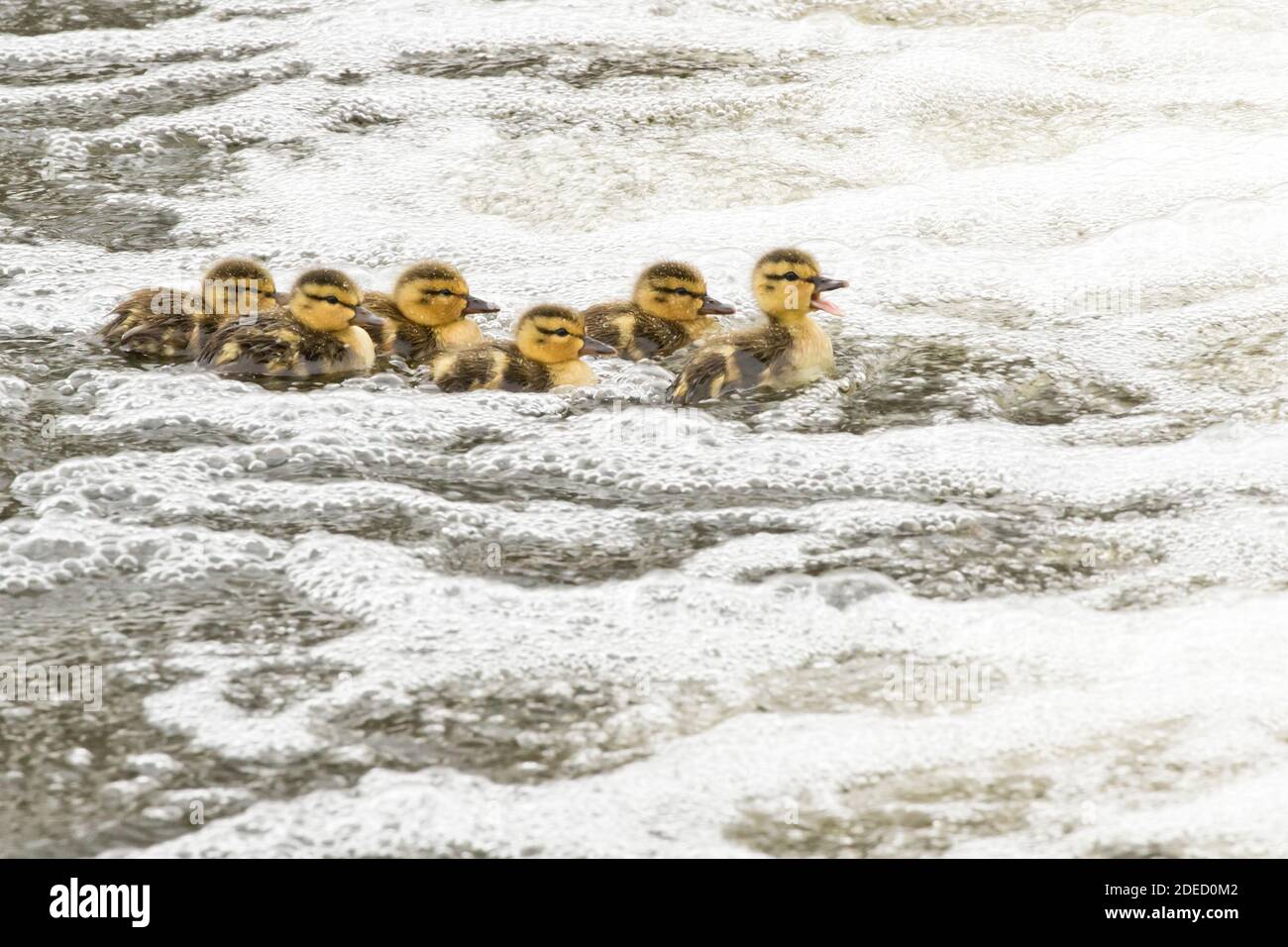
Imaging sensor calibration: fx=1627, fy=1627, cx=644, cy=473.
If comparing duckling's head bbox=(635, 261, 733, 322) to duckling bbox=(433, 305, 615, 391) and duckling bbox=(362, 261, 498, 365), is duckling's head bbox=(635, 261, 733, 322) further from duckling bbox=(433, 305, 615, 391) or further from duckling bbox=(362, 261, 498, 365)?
duckling bbox=(362, 261, 498, 365)

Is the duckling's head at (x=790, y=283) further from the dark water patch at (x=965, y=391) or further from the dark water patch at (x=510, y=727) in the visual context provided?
the dark water patch at (x=510, y=727)

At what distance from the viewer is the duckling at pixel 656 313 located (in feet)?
14.1

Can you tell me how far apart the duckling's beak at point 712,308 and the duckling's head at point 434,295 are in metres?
0.55

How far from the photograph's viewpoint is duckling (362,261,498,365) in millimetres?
4277

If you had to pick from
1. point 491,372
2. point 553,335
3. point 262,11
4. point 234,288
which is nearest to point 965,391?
point 553,335

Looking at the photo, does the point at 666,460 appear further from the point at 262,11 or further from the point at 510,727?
the point at 262,11

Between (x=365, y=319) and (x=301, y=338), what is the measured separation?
6.8 inches

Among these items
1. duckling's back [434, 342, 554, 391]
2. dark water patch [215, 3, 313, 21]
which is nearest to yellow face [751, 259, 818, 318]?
duckling's back [434, 342, 554, 391]

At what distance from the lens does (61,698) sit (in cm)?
277

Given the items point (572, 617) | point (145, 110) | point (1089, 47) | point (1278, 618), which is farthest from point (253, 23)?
point (1278, 618)

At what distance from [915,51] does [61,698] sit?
14.6ft

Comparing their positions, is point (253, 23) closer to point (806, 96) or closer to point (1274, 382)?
point (806, 96)

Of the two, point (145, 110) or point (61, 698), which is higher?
point (145, 110)
